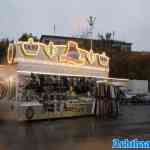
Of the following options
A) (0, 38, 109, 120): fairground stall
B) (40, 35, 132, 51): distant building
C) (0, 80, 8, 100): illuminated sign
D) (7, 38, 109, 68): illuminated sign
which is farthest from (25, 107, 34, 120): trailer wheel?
(40, 35, 132, 51): distant building

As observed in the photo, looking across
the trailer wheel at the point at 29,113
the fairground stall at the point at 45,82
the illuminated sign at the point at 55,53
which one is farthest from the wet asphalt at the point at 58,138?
the illuminated sign at the point at 55,53

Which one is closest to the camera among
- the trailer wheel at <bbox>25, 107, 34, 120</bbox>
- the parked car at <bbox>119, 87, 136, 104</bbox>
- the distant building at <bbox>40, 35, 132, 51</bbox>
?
the trailer wheel at <bbox>25, 107, 34, 120</bbox>

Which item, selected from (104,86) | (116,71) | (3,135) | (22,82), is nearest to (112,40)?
(116,71)

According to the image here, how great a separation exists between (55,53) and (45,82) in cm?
→ 198

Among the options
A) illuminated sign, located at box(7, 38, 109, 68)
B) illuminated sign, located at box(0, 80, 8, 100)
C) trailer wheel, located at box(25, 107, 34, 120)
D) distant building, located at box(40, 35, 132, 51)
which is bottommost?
trailer wheel, located at box(25, 107, 34, 120)

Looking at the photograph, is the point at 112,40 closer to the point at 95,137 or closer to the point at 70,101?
the point at 70,101

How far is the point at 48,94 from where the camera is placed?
77.3 ft

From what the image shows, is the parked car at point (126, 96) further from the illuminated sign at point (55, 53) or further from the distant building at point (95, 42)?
the distant building at point (95, 42)

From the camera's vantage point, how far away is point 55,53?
80.3 feet

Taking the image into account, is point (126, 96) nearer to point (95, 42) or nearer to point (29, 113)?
point (29, 113)

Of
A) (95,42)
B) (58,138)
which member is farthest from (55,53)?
(95,42)

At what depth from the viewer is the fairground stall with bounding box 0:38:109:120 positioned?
863 inches

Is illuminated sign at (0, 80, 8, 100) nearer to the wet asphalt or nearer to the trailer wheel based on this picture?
the trailer wheel

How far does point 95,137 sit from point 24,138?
2.50 meters
